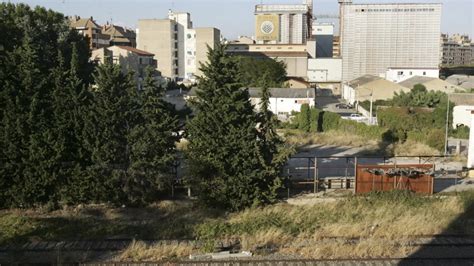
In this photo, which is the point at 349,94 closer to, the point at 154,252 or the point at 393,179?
the point at 393,179

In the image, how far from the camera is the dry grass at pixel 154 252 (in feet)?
38.3

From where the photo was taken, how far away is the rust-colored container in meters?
18.3

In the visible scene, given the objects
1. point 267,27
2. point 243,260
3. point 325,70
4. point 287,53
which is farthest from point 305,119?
point 267,27

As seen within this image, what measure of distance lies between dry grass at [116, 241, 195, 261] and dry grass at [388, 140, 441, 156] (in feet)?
58.7

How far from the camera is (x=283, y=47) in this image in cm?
9788

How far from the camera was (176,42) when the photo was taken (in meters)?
82.2

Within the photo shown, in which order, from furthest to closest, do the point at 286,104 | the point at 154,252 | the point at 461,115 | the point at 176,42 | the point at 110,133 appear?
the point at 176,42 < the point at 286,104 < the point at 461,115 < the point at 110,133 < the point at 154,252

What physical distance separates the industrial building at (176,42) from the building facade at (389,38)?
24218 mm

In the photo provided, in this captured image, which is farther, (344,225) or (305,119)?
(305,119)

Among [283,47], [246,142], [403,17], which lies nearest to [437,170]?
[246,142]

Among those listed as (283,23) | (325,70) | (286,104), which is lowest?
(286,104)

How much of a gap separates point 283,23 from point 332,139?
86.8m

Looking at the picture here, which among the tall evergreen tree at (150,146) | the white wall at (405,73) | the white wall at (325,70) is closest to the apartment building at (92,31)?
the white wall at (325,70)

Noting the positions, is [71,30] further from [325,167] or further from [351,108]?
[351,108]
